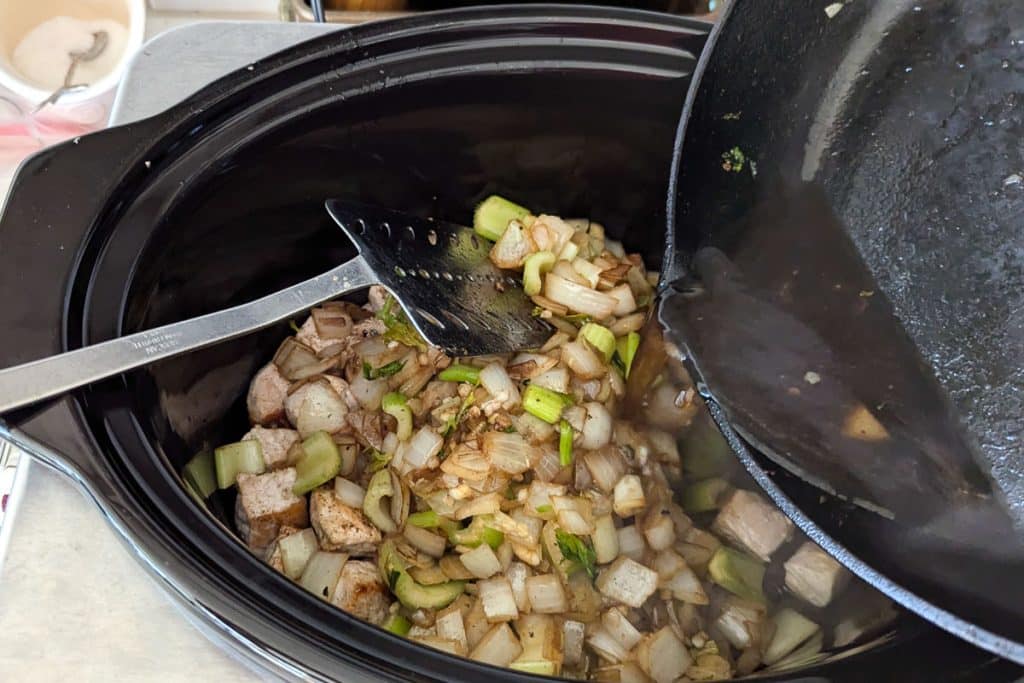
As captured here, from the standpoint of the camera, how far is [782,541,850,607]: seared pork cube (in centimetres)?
96

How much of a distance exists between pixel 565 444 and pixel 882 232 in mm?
447

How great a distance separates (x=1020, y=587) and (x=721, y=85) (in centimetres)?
58

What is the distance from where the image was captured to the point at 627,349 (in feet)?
3.80

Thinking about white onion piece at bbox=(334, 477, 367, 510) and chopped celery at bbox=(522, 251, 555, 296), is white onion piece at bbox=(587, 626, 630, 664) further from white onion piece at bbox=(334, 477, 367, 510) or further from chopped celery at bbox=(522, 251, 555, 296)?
chopped celery at bbox=(522, 251, 555, 296)

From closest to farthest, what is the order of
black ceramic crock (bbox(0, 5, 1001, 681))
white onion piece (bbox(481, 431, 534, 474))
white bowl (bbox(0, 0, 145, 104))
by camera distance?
black ceramic crock (bbox(0, 5, 1001, 681)) → white onion piece (bbox(481, 431, 534, 474)) → white bowl (bbox(0, 0, 145, 104))

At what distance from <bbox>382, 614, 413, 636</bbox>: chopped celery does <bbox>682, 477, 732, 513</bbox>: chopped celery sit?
411 mm

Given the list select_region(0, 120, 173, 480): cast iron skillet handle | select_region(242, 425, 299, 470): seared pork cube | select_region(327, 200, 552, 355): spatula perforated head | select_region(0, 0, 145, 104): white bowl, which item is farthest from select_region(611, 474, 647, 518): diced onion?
select_region(0, 0, 145, 104): white bowl

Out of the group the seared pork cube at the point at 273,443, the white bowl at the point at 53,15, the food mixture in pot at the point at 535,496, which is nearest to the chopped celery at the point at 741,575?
the food mixture in pot at the point at 535,496

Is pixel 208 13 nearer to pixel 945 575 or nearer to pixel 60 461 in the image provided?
pixel 60 461

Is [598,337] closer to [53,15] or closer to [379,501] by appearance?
[379,501]

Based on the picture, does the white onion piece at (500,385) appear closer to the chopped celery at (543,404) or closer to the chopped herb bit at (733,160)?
the chopped celery at (543,404)

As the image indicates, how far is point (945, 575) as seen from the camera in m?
0.77

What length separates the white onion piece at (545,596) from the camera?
996 millimetres

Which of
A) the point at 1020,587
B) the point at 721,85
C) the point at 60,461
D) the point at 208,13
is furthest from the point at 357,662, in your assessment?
the point at 208,13
